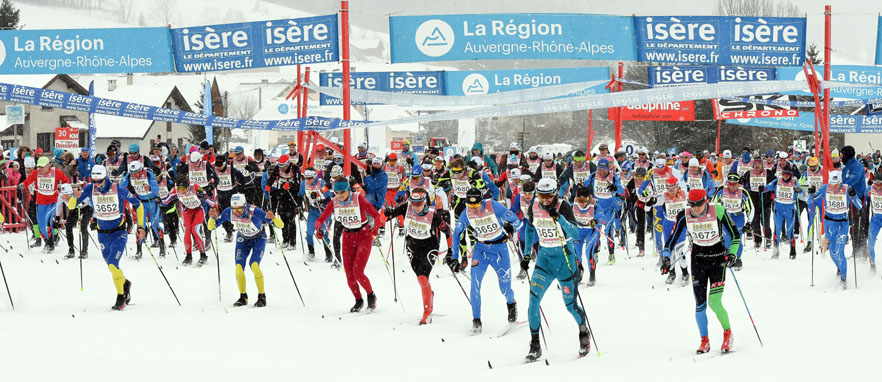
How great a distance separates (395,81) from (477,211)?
11.4 metres

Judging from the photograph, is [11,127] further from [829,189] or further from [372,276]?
[829,189]

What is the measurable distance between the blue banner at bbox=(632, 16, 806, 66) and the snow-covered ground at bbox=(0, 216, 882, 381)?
4938 mm

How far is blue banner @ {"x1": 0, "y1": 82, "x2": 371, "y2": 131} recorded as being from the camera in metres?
14.7

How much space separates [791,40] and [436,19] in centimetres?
696

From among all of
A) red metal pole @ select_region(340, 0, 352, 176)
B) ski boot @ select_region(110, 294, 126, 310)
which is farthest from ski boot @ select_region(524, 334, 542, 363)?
red metal pole @ select_region(340, 0, 352, 176)

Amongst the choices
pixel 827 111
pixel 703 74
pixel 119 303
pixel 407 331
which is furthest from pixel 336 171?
pixel 703 74

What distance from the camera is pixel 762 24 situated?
650 inches

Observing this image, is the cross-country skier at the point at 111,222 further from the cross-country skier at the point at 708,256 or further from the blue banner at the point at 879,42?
the blue banner at the point at 879,42

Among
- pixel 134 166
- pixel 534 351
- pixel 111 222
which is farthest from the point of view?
pixel 134 166

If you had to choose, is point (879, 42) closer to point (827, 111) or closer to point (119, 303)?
point (827, 111)

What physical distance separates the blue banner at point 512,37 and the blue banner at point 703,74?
1.81m

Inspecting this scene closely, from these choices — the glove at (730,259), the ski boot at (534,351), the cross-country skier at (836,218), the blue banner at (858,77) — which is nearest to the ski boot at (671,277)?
the cross-country skier at (836,218)

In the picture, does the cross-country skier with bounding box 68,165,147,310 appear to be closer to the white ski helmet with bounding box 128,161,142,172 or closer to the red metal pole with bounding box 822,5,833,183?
the white ski helmet with bounding box 128,161,142,172

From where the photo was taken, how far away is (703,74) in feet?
61.0
